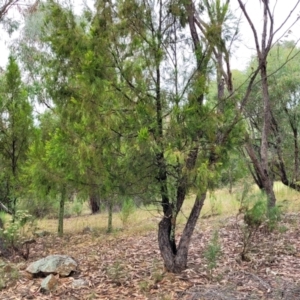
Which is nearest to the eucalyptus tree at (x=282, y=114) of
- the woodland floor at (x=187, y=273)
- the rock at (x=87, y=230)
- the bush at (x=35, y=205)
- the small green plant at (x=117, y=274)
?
the woodland floor at (x=187, y=273)

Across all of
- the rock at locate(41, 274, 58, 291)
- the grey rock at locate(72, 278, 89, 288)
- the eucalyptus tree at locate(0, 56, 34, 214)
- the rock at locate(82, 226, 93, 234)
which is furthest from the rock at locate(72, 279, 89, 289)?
the rock at locate(82, 226, 93, 234)

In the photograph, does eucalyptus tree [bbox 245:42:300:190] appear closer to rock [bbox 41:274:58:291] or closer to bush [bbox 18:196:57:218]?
bush [bbox 18:196:57:218]

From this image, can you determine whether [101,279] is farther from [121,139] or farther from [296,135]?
[296,135]

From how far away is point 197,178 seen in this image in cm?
377

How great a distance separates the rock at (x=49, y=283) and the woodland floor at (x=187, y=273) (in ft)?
0.21

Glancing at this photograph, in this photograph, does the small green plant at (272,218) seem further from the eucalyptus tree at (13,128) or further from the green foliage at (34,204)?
the eucalyptus tree at (13,128)

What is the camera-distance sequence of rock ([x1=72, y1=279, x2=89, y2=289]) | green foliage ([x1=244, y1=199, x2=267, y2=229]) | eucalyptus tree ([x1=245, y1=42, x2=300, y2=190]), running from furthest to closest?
eucalyptus tree ([x1=245, y1=42, x2=300, y2=190])
green foliage ([x1=244, y1=199, x2=267, y2=229])
rock ([x1=72, y1=279, x2=89, y2=289])

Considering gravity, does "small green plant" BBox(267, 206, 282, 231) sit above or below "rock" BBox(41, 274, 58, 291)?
above

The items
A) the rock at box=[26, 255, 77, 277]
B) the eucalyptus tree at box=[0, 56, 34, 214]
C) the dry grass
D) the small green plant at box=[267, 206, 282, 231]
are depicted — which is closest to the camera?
the rock at box=[26, 255, 77, 277]

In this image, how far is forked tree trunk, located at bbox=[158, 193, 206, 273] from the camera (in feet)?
14.4

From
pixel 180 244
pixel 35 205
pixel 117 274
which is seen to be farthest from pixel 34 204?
pixel 180 244

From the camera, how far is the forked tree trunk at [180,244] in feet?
14.4

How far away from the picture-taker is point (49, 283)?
13.3ft

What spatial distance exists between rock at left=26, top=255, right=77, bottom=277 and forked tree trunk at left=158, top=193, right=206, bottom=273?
105 cm
